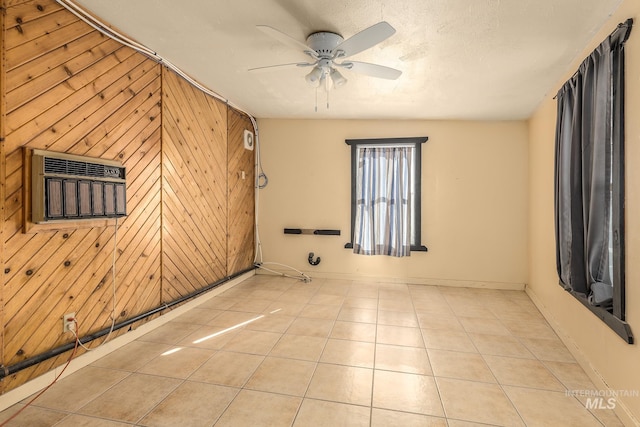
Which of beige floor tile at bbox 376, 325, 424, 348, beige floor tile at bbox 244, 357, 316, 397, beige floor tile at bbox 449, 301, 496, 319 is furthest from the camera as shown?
beige floor tile at bbox 449, 301, 496, 319

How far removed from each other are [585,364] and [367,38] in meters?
2.81

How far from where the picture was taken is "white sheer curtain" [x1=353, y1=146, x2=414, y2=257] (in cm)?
452

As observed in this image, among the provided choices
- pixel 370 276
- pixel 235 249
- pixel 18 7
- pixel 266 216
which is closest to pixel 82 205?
pixel 18 7

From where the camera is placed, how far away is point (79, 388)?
2.01m

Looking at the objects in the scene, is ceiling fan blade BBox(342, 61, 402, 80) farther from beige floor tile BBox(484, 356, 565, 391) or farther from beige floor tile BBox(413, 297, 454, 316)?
beige floor tile BBox(413, 297, 454, 316)

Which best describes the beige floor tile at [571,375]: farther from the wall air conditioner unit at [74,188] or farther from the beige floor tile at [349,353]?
the wall air conditioner unit at [74,188]

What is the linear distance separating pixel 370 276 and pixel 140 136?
354cm

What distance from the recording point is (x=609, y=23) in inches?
81.2

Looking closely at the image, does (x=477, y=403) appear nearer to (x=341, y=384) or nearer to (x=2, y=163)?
(x=341, y=384)

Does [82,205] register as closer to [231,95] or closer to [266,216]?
[231,95]

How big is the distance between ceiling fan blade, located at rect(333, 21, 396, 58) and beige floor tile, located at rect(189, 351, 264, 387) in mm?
2447

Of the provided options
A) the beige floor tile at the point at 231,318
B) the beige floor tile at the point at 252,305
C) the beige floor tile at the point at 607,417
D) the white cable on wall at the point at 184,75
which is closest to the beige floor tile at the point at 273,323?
the beige floor tile at the point at 231,318

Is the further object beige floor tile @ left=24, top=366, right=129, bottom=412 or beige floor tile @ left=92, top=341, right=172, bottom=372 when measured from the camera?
beige floor tile @ left=92, top=341, right=172, bottom=372

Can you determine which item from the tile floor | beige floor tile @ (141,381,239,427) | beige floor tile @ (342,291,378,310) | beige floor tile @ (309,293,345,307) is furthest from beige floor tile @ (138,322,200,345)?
beige floor tile @ (342,291,378,310)
